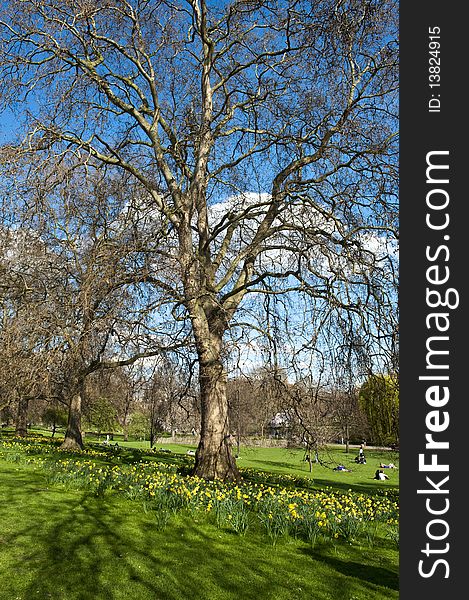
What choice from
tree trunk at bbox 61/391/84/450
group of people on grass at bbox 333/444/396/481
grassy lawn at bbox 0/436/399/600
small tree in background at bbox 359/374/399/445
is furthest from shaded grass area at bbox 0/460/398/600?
tree trunk at bbox 61/391/84/450

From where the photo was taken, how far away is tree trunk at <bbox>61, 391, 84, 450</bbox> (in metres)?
19.2

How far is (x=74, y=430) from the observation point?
1975 cm

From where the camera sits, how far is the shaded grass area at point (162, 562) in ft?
15.7

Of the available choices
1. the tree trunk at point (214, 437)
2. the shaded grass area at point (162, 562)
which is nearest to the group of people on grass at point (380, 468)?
the tree trunk at point (214, 437)

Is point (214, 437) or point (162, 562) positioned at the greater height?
point (214, 437)

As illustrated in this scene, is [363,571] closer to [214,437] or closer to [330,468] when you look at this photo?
[214,437]

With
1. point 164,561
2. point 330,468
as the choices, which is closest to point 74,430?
point 330,468

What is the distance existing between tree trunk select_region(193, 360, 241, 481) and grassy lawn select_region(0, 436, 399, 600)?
290cm

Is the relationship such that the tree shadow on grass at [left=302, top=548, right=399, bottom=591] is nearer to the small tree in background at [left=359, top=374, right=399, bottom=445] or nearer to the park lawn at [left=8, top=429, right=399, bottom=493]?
the small tree in background at [left=359, top=374, right=399, bottom=445]

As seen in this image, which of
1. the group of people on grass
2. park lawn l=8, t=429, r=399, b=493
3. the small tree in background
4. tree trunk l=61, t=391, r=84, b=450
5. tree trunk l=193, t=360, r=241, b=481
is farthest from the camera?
the group of people on grass

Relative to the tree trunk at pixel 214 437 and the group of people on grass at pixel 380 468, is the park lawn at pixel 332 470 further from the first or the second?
the tree trunk at pixel 214 437

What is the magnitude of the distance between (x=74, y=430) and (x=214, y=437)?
10684 mm

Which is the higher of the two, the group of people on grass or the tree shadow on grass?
the tree shadow on grass

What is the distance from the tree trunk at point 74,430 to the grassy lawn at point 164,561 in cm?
1185
